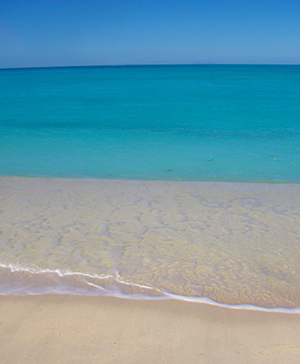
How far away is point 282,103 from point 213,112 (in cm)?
553

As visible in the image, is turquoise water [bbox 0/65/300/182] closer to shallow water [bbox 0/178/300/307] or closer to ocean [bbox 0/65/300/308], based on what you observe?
ocean [bbox 0/65/300/308]

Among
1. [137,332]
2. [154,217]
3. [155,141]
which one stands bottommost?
[155,141]

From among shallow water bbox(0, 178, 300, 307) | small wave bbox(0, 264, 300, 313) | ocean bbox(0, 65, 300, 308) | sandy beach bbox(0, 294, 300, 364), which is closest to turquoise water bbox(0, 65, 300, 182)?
ocean bbox(0, 65, 300, 308)

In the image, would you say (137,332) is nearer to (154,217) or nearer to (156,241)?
(156,241)

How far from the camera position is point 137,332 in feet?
7.86

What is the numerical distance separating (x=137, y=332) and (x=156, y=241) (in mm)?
1534

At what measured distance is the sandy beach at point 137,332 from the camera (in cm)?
217

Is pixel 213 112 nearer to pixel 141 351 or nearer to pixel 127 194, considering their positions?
pixel 127 194

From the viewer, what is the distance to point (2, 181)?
6.50 m

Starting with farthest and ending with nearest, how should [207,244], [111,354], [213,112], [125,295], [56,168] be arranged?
1. [213,112]
2. [56,168]
3. [207,244]
4. [125,295]
5. [111,354]

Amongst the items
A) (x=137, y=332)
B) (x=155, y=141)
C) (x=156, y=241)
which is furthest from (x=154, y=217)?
(x=155, y=141)

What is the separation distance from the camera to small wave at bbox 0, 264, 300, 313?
9.20 feet

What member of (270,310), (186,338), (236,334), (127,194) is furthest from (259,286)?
(127,194)

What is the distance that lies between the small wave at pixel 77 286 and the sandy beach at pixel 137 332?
0.08 meters
